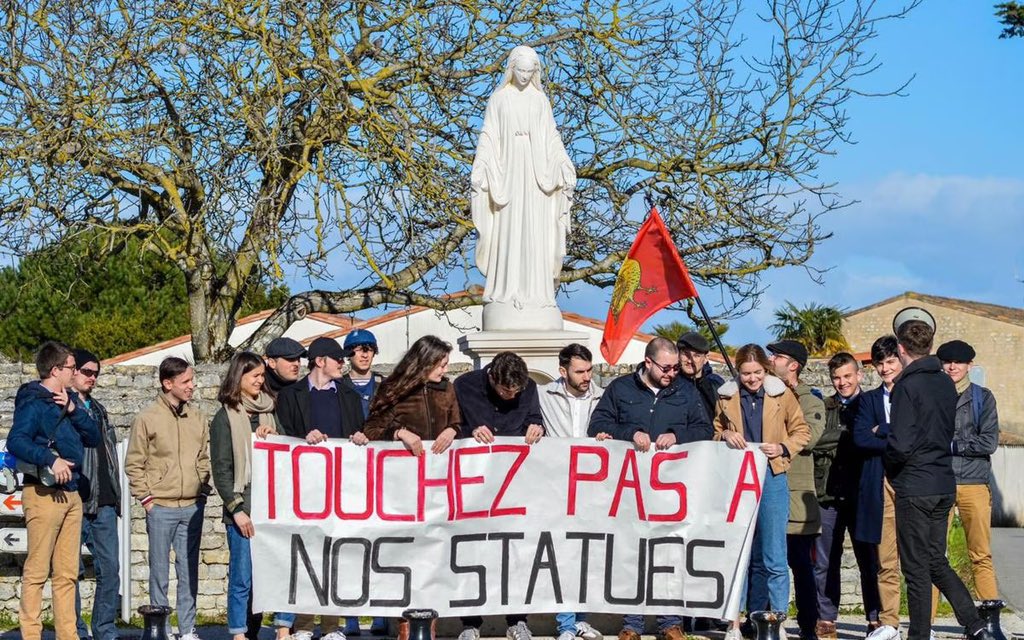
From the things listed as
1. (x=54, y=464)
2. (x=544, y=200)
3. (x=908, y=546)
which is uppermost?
(x=544, y=200)

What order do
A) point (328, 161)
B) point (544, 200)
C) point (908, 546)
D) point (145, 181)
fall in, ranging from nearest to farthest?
1. point (908, 546)
2. point (544, 200)
3. point (328, 161)
4. point (145, 181)

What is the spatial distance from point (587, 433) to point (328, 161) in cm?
Result: 1078

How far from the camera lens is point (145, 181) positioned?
Answer: 2027 centimetres

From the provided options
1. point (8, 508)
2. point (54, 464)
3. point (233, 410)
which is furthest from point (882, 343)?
point (8, 508)

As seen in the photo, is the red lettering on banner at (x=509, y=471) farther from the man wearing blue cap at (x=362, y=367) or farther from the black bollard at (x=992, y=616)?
the black bollard at (x=992, y=616)

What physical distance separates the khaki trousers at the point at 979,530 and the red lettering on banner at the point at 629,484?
6.53 feet

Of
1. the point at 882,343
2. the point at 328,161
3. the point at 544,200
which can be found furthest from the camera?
the point at 328,161

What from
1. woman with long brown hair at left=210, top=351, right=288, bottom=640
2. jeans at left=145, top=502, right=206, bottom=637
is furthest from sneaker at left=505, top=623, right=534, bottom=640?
jeans at left=145, top=502, right=206, bottom=637

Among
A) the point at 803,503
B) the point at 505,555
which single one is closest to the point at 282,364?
the point at 505,555

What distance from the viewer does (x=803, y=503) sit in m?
9.09

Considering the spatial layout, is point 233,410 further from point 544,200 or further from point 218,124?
point 218,124

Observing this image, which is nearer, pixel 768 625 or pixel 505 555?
pixel 768 625

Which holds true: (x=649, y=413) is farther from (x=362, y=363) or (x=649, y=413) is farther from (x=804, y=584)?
(x=362, y=363)

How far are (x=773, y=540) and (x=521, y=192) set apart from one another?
3140 mm
